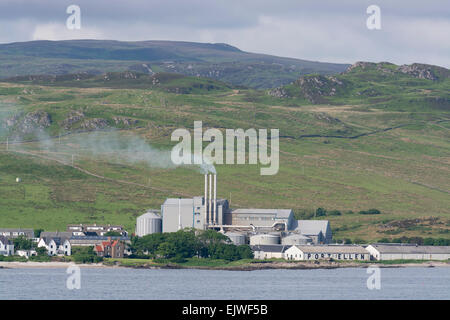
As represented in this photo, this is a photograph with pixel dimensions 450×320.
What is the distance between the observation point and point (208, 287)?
106 metres

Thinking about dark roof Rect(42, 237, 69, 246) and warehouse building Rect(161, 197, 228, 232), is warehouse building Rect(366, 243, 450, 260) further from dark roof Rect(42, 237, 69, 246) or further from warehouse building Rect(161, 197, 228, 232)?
dark roof Rect(42, 237, 69, 246)

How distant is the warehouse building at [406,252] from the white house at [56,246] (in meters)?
48.4

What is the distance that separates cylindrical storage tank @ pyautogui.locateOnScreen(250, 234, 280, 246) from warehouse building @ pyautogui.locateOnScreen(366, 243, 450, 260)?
15443 mm

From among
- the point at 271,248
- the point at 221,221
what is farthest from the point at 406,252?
the point at 221,221

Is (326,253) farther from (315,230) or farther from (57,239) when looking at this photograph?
(57,239)

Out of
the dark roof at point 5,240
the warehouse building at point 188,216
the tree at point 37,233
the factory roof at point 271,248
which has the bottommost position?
the tree at point 37,233

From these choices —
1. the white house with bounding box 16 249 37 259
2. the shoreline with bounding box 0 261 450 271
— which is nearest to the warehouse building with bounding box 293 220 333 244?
the shoreline with bounding box 0 261 450 271

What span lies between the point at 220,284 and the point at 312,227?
6227 centimetres

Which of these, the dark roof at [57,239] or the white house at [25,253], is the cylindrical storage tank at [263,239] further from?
the white house at [25,253]

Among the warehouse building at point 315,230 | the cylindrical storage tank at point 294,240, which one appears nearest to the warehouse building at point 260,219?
the warehouse building at point 315,230

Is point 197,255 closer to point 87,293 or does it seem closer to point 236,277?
point 236,277

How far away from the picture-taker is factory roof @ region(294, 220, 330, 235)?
551 feet

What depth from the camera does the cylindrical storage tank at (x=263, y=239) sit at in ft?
504
